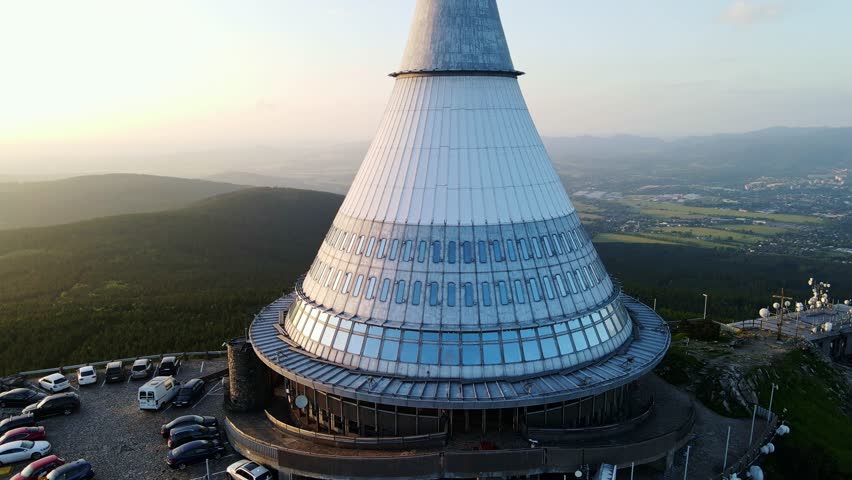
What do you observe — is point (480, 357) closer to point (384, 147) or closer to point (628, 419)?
point (628, 419)

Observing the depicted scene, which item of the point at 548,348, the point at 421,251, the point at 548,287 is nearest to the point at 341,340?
the point at 421,251

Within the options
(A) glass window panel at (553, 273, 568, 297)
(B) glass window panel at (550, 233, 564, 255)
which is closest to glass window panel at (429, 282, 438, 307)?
(A) glass window panel at (553, 273, 568, 297)

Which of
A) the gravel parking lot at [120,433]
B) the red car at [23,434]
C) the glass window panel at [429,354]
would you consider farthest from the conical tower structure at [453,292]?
the red car at [23,434]

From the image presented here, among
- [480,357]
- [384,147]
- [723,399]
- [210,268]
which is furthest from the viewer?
[210,268]

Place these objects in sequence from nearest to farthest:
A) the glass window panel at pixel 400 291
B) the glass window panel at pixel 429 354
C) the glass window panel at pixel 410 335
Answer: the glass window panel at pixel 429 354 → the glass window panel at pixel 410 335 → the glass window panel at pixel 400 291

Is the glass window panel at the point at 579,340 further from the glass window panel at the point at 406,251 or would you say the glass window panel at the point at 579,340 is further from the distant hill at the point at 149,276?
the distant hill at the point at 149,276

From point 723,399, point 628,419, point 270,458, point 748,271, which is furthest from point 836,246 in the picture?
point 270,458

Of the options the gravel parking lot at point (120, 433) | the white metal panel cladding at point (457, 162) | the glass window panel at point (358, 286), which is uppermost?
the white metal panel cladding at point (457, 162)
